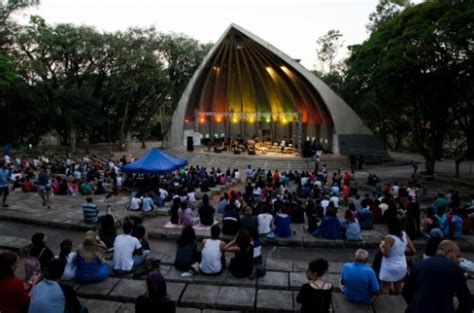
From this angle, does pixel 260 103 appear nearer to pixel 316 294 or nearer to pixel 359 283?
pixel 359 283

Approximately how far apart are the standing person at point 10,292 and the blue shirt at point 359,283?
152 inches

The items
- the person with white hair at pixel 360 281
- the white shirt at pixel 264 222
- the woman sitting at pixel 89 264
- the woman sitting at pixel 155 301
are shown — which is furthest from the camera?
→ the white shirt at pixel 264 222

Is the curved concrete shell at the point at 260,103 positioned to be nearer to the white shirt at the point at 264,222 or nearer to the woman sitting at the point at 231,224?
the white shirt at the point at 264,222

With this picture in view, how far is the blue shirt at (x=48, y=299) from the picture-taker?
3707 millimetres

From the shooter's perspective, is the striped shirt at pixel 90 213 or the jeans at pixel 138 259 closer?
the jeans at pixel 138 259

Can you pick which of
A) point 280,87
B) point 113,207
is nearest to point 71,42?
point 280,87

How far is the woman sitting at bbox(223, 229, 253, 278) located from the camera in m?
5.58

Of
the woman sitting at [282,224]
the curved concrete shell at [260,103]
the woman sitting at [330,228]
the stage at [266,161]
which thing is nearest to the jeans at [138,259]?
the woman sitting at [282,224]

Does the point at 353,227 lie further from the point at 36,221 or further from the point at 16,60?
the point at 16,60

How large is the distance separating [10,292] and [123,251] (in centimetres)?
212

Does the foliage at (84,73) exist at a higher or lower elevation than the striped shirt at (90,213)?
higher

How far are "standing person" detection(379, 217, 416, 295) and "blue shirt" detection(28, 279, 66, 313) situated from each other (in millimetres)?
4255

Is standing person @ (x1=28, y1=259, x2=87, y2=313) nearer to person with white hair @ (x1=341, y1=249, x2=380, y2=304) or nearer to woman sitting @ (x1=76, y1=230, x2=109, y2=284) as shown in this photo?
woman sitting @ (x1=76, y1=230, x2=109, y2=284)

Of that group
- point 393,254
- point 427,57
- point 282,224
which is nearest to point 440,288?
point 393,254
